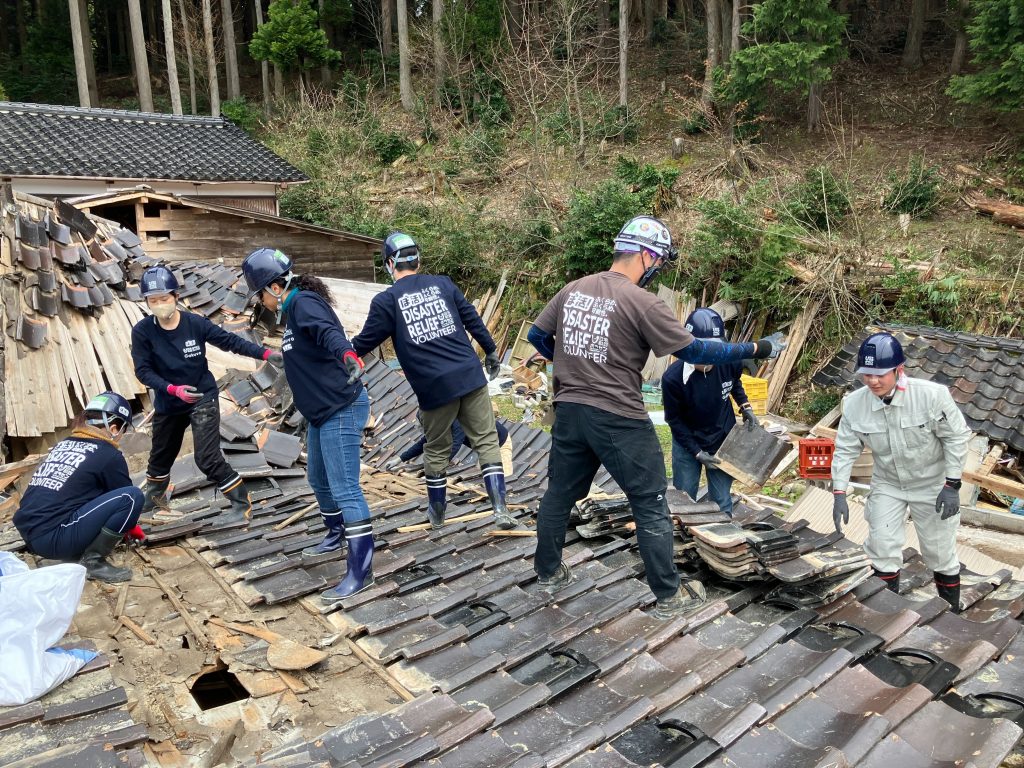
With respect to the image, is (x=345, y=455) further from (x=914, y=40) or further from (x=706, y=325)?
(x=914, y=40)

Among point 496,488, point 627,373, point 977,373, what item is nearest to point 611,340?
point 627,373

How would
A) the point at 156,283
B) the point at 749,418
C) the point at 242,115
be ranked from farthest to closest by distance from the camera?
1. the point at 242,115
2. the point at 749,418
3. the point at 156,283

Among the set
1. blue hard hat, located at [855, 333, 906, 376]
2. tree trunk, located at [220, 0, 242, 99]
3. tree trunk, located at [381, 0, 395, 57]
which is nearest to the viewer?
blue hard hat, located at [855, 333, 906, 376]

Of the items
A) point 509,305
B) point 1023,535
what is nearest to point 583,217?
point 509,305

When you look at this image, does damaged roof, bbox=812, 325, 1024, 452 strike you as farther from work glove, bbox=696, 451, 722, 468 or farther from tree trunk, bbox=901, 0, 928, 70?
tree trunk, bbox=901, 0, 928, 70

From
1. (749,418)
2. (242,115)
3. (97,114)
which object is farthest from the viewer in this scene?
(242,115)

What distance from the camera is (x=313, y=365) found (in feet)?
14.8

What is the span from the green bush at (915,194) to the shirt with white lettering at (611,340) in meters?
15.6

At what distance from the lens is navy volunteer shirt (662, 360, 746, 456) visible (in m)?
5.96

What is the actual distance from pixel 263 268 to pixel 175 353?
1601mm

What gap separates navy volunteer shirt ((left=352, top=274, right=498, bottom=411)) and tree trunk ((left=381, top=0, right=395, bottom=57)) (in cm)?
2957

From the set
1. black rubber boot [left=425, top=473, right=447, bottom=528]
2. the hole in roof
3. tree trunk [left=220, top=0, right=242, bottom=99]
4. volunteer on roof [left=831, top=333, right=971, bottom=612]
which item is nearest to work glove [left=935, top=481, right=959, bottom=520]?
volunteer on roof [left=831, top=333, right=971, bottom=612]

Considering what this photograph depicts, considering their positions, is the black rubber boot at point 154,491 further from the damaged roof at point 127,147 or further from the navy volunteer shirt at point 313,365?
the damaged roof at point 127,147

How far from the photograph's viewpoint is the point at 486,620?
3.88 metres
